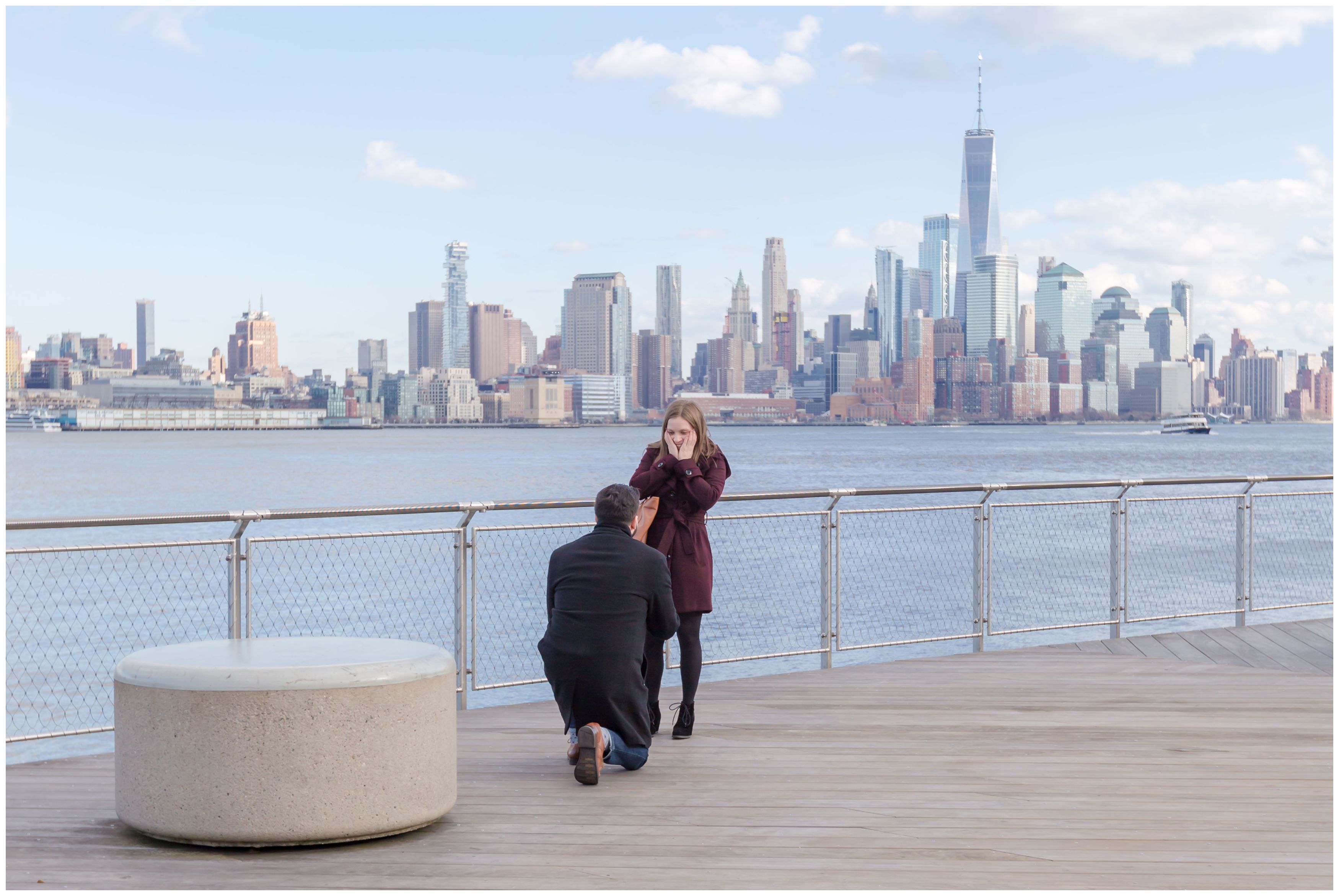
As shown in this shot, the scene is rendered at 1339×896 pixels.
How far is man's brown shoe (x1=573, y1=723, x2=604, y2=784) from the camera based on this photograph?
526cm

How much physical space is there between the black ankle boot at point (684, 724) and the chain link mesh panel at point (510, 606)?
0.88 m

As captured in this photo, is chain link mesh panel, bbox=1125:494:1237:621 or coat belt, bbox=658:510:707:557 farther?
chain link mesh panel, bbox=1125:494:1237:621

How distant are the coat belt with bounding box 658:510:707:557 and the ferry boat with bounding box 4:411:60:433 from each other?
527 ft

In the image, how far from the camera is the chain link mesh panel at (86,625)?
13312mm

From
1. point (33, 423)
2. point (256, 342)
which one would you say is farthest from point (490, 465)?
point (33, 423)

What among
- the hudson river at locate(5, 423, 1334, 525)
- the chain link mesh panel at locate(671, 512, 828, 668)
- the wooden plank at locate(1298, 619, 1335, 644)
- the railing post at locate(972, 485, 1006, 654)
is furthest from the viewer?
the hudson river at locate(5, 423, 1334, 525)

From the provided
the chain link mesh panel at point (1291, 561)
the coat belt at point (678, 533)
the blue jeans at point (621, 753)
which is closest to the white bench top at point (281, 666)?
the blue jeans at point (621, 753)

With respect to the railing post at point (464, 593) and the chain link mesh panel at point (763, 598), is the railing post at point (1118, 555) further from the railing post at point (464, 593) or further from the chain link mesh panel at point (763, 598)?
the railing post at point (464, 593)

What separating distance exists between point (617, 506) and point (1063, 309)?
187m

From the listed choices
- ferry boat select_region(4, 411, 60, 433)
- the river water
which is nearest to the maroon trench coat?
the river water

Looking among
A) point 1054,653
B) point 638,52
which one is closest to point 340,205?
point 638,52

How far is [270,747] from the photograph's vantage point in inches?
171

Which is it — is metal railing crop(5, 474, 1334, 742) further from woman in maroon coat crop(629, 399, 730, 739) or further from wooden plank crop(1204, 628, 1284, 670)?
woman in maroon coat crop(629, 399, 730, 739)

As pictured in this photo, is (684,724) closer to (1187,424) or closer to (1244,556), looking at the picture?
(1244,556)
